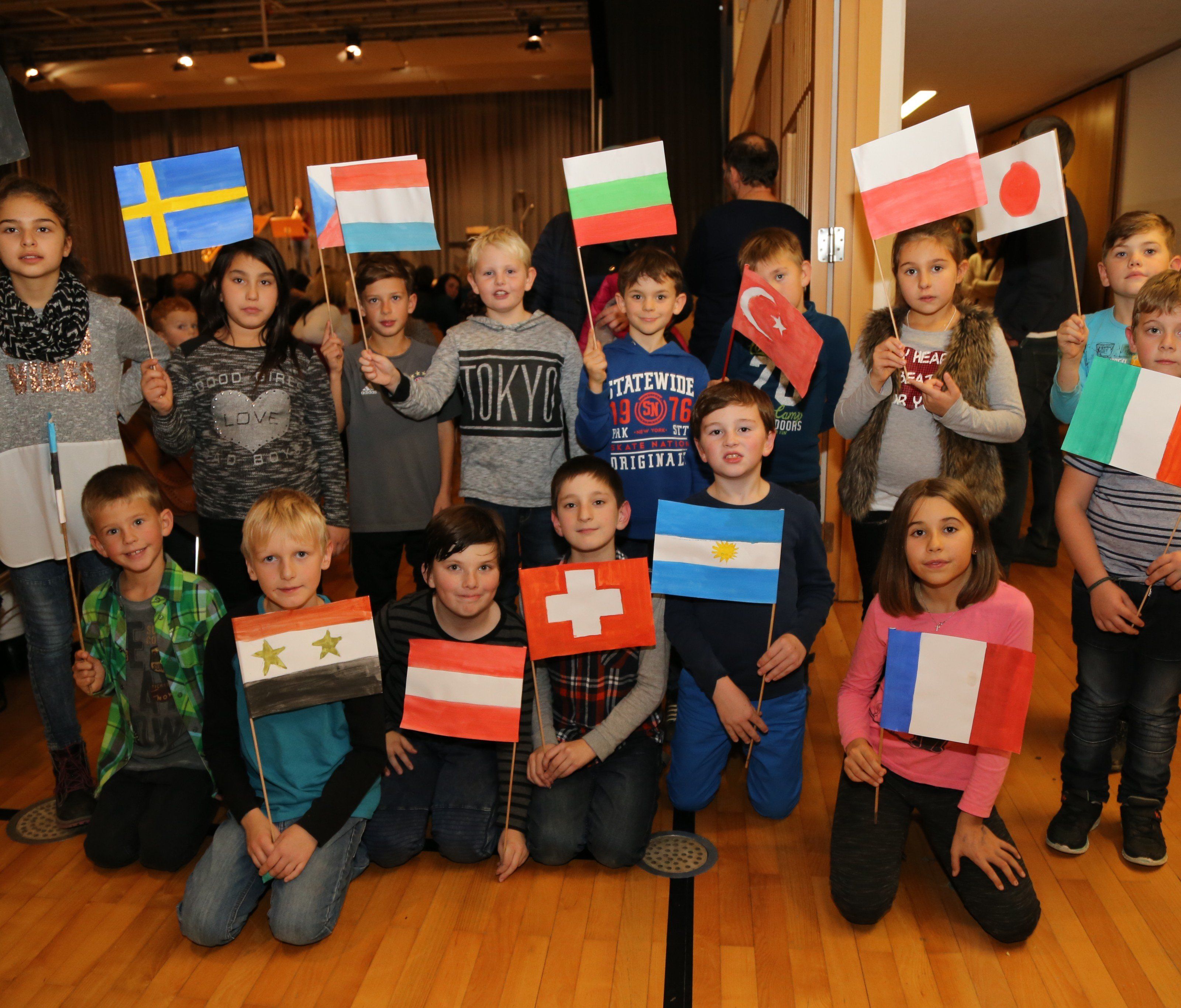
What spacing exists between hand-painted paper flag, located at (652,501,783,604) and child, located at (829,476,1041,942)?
9.6 inches

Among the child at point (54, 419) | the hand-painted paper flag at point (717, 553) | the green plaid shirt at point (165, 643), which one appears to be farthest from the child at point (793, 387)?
the child at point (54, 419)

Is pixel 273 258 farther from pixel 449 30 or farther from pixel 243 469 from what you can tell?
pixel 449 30

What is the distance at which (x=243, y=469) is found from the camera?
230 centimetres

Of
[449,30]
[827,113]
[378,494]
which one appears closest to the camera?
[378,494]

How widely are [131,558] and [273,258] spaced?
31.7 inches

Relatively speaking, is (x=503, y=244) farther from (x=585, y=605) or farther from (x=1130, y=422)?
(x=1130, y=422)

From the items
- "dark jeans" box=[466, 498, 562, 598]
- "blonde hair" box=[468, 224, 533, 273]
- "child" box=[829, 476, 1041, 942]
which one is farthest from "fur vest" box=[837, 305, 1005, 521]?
"blonde hair" box=[468, 224, 533, 273]

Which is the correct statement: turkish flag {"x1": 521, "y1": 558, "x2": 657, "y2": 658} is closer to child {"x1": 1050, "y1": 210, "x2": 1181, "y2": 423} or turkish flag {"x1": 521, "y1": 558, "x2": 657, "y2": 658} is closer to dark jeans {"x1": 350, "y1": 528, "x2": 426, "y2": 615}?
dark jeans {"x1": 350, "y1": 528, "x2": 426, "y2": 615}

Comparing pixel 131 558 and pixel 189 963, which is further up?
pixel 131 558

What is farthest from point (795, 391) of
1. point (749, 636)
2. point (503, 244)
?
point (503, 244)

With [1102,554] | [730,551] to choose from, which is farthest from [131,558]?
[1102,554]

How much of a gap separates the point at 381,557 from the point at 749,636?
1.11 metres

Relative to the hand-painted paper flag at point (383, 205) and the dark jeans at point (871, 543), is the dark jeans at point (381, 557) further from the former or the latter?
the dark jeans at point (871, 543)

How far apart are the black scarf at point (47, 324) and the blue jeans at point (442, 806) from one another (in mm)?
1209
